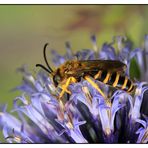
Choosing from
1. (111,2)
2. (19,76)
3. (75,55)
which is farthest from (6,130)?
(111,2)

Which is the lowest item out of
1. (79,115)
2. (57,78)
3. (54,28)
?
(79,115)

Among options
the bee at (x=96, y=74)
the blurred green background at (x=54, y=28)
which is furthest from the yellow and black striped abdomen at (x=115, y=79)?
the blurred green background at (x=54, y=28)

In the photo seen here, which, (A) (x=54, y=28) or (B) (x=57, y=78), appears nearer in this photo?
(B) (x=57, y=78)

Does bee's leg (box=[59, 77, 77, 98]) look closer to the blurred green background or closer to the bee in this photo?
the bee

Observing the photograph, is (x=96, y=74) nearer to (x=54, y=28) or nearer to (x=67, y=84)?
(x=67, y=84)

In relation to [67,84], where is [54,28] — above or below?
above

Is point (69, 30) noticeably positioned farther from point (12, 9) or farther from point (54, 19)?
point (12, 9)

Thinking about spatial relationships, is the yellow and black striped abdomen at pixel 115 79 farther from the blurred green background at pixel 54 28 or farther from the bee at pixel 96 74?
Answer: the blurred green background at pixel 54 28

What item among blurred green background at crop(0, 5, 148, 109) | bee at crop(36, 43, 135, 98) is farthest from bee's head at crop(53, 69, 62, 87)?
blurred green background at crop(0, 5, 148, 109)

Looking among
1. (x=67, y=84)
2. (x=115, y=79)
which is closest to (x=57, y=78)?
(x=67, y=84)
